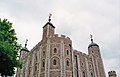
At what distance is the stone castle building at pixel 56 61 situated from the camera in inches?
1470

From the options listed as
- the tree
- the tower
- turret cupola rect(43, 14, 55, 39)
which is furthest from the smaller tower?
the tree

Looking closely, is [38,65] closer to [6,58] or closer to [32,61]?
[32,61]

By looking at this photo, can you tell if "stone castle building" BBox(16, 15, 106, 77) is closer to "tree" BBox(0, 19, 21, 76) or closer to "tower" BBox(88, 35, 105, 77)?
"tower" BBox(88, 35, 105, 77)

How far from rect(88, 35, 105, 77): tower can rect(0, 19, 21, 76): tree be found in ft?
104

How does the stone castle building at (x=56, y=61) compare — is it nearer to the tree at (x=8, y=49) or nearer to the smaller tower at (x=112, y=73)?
the smaller tower at (x=112, y=73)

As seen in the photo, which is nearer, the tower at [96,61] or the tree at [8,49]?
the tree at [8,49]

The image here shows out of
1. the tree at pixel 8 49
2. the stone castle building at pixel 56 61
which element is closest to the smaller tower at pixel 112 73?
the stone castle building at pixel 56 61

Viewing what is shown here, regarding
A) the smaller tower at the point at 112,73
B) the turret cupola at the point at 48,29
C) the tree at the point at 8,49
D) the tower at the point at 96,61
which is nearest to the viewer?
the tree at the point at 8,49

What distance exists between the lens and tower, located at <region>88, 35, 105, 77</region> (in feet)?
158

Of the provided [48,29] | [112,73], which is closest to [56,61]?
[48,29]

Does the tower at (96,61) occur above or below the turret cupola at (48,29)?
below

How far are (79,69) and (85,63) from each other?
16.4 ft

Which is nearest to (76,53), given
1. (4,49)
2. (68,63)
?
(68,63)

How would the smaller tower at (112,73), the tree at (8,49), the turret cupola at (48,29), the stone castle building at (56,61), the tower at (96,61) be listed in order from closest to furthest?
1. the tree at (8,49)
2. the stone castle building at (56,61)
3. the turret cupola at (48,29)
4. the tower at (96,61)
5. the smaller tower at (112,73)
